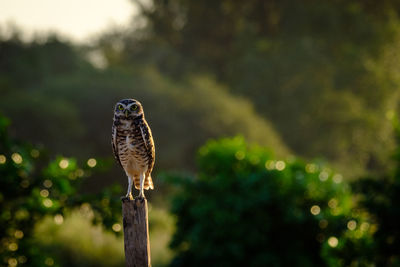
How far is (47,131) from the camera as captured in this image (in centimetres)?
1969

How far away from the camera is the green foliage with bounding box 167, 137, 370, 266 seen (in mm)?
7660

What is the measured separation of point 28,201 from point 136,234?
7.88ft

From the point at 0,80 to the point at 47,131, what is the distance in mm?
3462

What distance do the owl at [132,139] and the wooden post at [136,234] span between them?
0.52m

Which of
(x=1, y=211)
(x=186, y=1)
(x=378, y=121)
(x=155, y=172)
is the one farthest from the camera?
(x=186, y=1)

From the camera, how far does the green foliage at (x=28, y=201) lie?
5660mm

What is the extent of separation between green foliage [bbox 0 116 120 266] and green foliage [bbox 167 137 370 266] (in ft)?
7.59

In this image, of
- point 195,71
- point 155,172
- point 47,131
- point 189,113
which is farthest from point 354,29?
point 47,131

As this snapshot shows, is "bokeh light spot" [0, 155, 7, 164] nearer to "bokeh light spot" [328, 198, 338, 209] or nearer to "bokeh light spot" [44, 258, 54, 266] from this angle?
"bokeh light spot" [44, 258, 54, 266]

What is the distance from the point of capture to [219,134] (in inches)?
842

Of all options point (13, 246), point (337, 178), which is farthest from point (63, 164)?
point (337, 178)

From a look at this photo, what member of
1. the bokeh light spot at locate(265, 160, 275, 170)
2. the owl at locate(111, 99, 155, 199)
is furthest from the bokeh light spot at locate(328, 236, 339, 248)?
the owl at locate(111, 99, 155, 199)

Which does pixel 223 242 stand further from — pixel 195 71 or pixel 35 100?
pixel 195 71

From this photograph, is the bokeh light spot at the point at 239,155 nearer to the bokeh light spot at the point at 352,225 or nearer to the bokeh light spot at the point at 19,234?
the bokeh light spot at the point at 352,225
